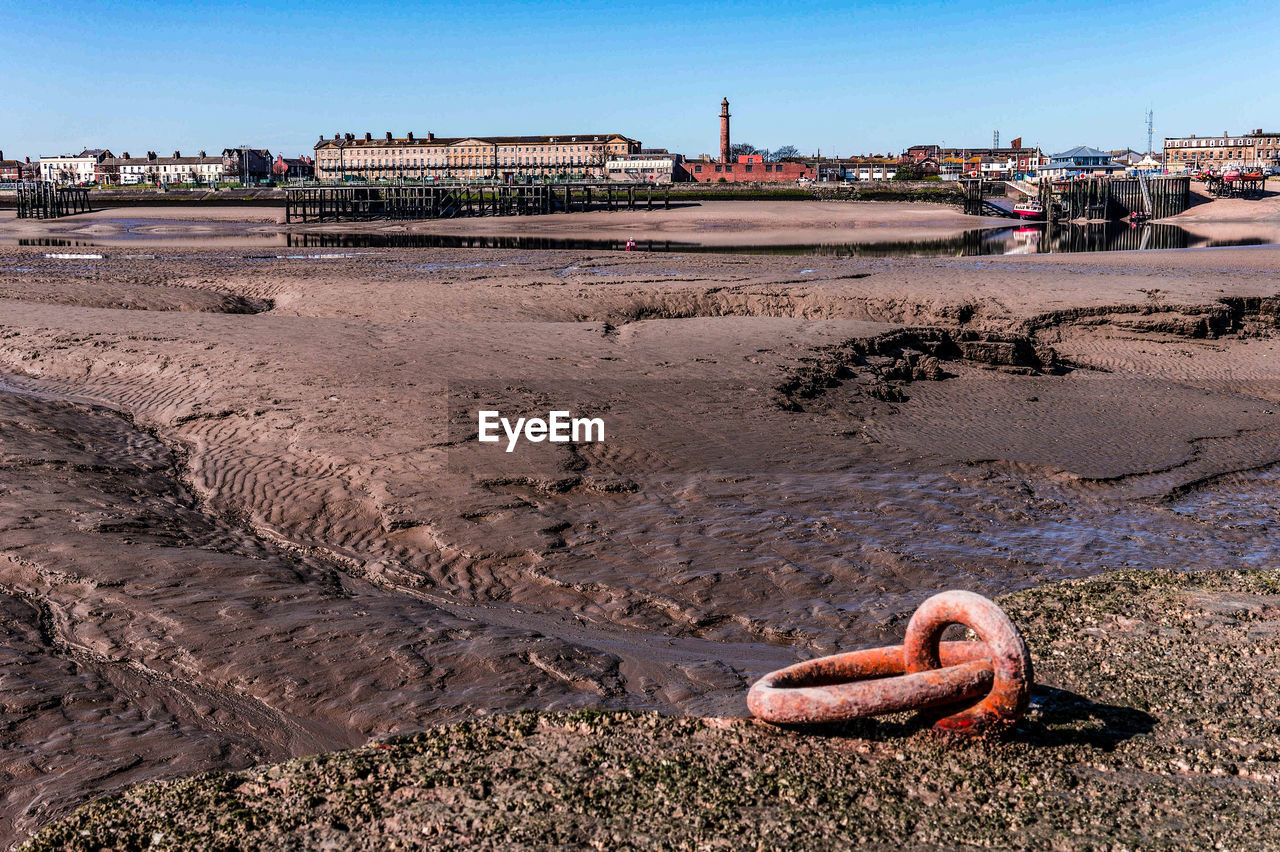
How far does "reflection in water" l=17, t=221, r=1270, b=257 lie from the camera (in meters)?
34.5

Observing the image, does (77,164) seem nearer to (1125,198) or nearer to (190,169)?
(190,169)

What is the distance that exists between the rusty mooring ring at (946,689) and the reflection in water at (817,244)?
28.7m

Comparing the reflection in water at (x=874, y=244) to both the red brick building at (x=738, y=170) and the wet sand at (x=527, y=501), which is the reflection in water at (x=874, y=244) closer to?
the wet sand at (x=527, y=501)

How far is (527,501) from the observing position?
286 inches

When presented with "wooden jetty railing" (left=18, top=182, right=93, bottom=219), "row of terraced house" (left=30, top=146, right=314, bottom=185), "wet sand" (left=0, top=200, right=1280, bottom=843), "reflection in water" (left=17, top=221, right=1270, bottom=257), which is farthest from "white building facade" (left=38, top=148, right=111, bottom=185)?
"wet sand" (left=0, top=200, right=1280, bottom=843)

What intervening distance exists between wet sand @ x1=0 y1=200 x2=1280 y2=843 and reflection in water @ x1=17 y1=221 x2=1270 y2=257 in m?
19.4

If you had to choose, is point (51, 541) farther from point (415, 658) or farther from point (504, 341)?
point (504, 341)

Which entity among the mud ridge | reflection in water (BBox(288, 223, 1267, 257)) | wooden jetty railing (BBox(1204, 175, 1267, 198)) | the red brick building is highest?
the red brick building

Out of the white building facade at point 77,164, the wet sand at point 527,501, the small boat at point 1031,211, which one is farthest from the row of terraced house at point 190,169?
the wet sand at point 527,501

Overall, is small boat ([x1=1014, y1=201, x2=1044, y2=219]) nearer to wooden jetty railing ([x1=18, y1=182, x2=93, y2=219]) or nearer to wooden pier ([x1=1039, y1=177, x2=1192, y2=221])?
wooden pier ([x1=1039, y1=177, x2=1192, y2=221])

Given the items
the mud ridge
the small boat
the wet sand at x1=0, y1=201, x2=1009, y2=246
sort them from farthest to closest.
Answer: the small boat
the wet sand at x1=0, y1=201, x2=1009, y2=246
the mud ridge

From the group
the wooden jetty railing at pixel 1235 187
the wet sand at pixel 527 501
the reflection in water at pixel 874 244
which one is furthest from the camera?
the wooden jetty railing at pixel 1235 187

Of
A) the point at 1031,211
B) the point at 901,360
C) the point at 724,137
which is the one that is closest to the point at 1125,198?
the point at 1031,211

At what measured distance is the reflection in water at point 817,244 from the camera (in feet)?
113
